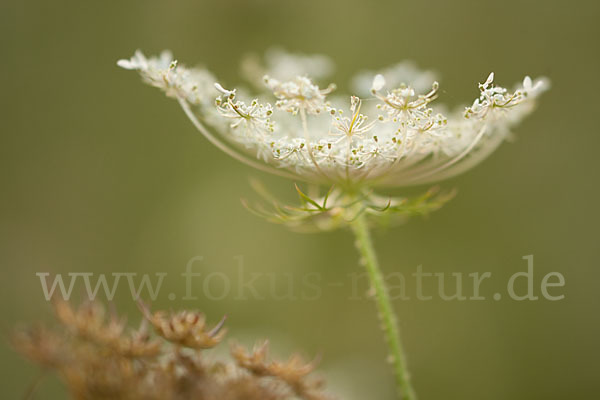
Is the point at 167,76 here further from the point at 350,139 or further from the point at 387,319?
the point at 387,319

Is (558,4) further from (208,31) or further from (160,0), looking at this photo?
(160,0)

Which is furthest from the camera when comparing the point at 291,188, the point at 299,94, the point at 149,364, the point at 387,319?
the point at 291,188

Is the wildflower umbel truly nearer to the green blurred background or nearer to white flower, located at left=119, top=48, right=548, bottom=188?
white flower, located at left=119, top=48, right=548, bottom=188

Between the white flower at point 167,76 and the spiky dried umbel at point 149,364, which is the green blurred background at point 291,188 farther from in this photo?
the white flower at point 167,76

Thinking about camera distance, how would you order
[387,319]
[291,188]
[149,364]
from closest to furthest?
[149,364] → [387,319] → [291,188]

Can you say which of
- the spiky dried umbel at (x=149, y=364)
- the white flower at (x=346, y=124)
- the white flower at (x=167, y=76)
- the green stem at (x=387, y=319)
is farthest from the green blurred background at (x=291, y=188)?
the white flower at (x=167, y=76)

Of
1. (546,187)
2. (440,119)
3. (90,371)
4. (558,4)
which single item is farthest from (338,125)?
(558,4)

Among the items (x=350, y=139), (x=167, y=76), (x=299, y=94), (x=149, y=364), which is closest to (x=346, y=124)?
(x=350, y=139)

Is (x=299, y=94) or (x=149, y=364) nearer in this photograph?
(x=149, y=364)
